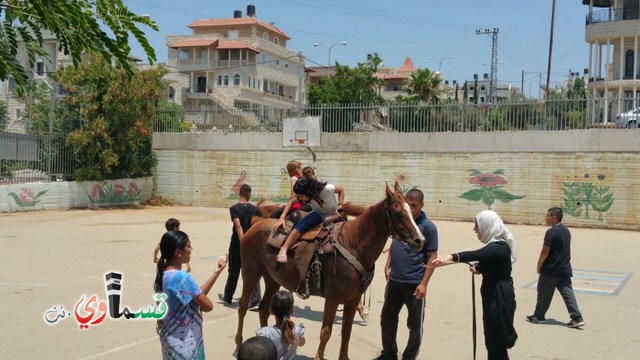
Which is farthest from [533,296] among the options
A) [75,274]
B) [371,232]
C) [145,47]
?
[145,47]

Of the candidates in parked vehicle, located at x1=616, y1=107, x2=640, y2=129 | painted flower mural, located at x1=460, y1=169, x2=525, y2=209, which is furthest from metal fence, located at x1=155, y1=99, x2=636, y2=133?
painted flower mural, located at x1=460, y1=169, x2=525, y2=209

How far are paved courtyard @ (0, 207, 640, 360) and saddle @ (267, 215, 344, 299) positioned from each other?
41.5 inches

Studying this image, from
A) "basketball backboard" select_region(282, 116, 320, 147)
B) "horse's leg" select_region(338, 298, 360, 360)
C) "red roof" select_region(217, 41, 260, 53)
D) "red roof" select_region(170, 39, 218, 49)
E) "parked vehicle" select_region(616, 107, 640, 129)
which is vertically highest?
"red roof" select_region(170, 39, 218, 49)

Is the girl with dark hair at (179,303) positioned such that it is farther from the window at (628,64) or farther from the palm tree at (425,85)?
the window at (628,64)

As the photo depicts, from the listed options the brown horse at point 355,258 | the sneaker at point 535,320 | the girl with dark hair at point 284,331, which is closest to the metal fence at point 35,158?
the sneaker at point 535,320

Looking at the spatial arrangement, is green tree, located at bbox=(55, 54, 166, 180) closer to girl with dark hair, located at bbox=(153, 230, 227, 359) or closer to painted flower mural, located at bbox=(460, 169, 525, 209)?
painted flower mural, located at bbox=(460, 169, 525, 209)

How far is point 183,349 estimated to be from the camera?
15.9ft

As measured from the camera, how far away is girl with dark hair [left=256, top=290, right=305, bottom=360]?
5.19 metres

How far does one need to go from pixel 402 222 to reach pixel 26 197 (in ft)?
81.5

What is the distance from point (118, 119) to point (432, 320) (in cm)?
2371

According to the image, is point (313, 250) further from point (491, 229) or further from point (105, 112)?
point (105, 112)

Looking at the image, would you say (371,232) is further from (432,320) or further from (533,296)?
(533,296)

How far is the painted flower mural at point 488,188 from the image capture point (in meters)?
27.3

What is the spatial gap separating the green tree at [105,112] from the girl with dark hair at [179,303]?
86.4 feet
